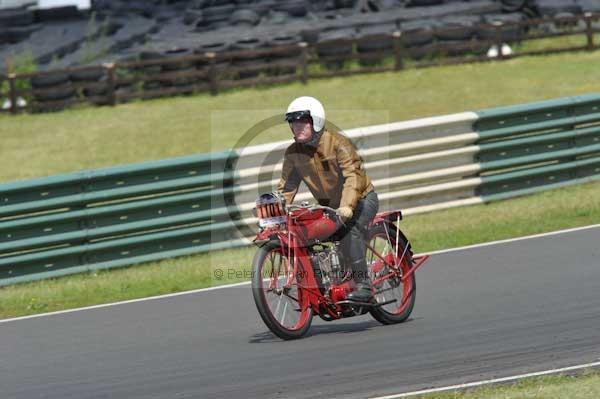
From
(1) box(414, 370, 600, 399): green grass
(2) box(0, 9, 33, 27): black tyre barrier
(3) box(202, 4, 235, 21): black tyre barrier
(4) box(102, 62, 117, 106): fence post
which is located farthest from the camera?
(2) box(0, 9, 33, 27): black tyre barrier

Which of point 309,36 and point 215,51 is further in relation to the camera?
point 309,36

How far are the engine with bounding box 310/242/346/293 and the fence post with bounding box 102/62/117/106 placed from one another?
17.1m

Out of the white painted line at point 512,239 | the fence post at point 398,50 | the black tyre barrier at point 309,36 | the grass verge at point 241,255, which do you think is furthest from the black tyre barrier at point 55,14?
the white painted line at point 512,239

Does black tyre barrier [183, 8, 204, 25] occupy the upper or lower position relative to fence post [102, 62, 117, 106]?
upper

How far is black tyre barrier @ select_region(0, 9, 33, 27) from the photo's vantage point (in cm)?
3044

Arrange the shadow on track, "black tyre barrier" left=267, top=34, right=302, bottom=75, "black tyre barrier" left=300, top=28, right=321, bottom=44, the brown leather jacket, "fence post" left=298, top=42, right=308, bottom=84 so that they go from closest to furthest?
the brown leather jacket → the shadow on track → "fence post" left=298, top=42, right=308, bottom=84 → "black tyre barrier" left=267, top=34, right=302, bottom=75 → "black tyre barrier" left=300, top=28, right=321, bottom=44

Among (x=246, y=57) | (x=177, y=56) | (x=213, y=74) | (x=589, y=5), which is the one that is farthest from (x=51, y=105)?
(x=589, y=5)

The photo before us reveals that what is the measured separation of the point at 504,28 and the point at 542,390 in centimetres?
2075

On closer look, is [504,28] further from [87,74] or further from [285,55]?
[87,74]

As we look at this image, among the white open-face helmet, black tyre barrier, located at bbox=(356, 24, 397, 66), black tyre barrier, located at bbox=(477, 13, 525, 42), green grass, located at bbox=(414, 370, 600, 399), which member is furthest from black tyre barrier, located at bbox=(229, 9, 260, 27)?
green grass, located at bbox=(414, 370, 600, 399)

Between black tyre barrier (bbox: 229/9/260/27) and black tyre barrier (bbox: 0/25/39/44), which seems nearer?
black tyre barrier (bbox: 229/9/260/27)

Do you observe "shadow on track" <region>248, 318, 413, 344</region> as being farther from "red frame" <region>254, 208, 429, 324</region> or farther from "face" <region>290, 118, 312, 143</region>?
"face" <region>290, 118, 312, 143</region>

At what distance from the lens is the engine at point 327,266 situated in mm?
8250

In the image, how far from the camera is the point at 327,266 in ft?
27.3
